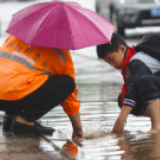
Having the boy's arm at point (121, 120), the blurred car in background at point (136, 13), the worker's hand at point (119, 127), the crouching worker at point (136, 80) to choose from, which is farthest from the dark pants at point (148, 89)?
the blurred car in background at point (136, 13)

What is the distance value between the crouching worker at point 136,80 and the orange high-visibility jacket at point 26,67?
45 cm

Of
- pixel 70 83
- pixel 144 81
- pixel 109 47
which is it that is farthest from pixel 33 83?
pixel 144 81

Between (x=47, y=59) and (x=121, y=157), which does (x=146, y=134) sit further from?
(x=47, y=59)

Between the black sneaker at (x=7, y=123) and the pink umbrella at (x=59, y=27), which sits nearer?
the pink umbrella at (x=59, y=27)

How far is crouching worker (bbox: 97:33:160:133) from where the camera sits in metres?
3.35

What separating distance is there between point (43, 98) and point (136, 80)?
33.4 inches

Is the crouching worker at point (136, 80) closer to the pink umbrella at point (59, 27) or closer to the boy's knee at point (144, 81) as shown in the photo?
the boy's knee at point (144, 81)

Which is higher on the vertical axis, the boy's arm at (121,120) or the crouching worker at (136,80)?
the crouching worker at (136,80)

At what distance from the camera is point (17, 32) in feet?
10.3

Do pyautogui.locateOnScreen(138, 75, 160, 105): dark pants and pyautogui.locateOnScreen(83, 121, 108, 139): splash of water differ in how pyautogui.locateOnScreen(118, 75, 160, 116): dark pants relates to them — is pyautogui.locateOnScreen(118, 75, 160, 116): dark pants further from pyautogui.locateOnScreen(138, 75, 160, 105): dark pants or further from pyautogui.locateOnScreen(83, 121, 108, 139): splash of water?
pyautogui.locateOnScreen(83, 121, 108, 139): splash of water

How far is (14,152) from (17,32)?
0.98 m

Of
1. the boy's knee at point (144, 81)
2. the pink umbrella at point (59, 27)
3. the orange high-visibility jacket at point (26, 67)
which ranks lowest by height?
the boy's knee at point (144, 81)

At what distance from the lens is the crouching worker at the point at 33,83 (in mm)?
3062

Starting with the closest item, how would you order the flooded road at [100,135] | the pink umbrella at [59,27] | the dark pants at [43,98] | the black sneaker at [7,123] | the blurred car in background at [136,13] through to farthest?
1. the flooded road at [100,135]
2. the pink umbrella at [59,27]
3. the dark pants at [43,98]
4. the black sneaker at [7,123]
5. the blurred car in background at [136,13]
